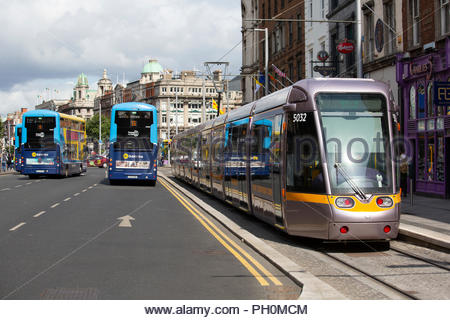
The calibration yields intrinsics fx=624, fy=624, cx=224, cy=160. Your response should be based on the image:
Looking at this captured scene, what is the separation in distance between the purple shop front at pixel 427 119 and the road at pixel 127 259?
30.2 feet

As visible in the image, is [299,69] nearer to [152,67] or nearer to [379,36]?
[379,36]

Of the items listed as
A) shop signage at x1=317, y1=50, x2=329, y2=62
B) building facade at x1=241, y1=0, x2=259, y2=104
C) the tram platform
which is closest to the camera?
the tram platform

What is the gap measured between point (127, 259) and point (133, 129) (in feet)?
73.9

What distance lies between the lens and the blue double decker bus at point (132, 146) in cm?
3170

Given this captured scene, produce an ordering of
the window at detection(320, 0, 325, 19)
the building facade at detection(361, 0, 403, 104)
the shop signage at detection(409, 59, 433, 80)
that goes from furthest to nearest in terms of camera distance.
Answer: the window at detection(320, 0, 325, 19), the building facade at detection(361, 0, 403, 104), the shop signage at detection(409, 59, 433, 80)

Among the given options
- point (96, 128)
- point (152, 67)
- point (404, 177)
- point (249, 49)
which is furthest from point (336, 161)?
point (152, 67)

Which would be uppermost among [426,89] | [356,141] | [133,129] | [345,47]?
[345,47]

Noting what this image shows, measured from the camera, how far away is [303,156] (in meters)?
11.4

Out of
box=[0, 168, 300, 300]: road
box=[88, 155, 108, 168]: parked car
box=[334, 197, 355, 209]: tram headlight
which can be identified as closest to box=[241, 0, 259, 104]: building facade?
box=[88, 155, 108, 168]: parked car

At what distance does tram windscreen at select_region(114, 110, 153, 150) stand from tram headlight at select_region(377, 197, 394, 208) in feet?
72.3

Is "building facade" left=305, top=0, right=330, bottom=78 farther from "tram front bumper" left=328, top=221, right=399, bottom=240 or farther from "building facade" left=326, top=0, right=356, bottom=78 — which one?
"tram front bumper" left=328, top=221, right=399, bottom=240

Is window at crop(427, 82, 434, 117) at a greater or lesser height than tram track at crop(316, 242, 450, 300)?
greater

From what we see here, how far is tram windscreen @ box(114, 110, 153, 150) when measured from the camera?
3177cm

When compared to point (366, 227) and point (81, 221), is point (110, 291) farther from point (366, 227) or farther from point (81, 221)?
point (81, 221)
